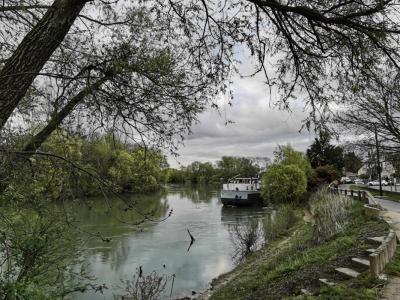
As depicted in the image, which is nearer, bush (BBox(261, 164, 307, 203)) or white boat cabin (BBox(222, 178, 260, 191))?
bush (BBox(261, 164, 307, 203))

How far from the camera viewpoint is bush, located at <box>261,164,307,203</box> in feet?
134

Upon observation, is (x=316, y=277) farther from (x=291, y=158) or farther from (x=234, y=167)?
(x=234, y=167)

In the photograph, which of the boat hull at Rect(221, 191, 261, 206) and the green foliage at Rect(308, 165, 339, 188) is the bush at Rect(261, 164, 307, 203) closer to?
the boat hull at Rect(221, 191, 261, 206)

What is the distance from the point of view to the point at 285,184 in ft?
135

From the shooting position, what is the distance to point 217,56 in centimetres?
448

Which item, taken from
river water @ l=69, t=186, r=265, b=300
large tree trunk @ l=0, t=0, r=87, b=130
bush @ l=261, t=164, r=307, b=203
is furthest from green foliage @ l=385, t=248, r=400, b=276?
bush @ l=261, t=164, r=307, b=203

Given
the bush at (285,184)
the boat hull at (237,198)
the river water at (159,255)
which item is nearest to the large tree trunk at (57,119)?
the river water at (159,255)

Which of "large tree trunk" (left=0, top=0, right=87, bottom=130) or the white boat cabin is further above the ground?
"large tree trunk" (left=0, top=0, right=87, bottom=130)

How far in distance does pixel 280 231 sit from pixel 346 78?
20236 millimetres

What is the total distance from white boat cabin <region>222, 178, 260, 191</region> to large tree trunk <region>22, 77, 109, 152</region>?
4563 cm

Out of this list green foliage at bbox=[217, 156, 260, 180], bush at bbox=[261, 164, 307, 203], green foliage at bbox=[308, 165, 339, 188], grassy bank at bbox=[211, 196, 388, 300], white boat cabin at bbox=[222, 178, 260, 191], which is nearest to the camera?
grassy bank at bbox=[211, 196, 388, 300]

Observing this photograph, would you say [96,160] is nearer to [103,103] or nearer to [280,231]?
[103,103]

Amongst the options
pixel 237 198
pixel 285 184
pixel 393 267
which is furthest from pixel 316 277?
pixel 237 198

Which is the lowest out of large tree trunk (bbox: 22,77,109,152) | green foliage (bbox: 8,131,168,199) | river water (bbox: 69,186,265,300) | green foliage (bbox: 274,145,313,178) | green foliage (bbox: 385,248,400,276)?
river water (bbox: 69,186,265,300)
